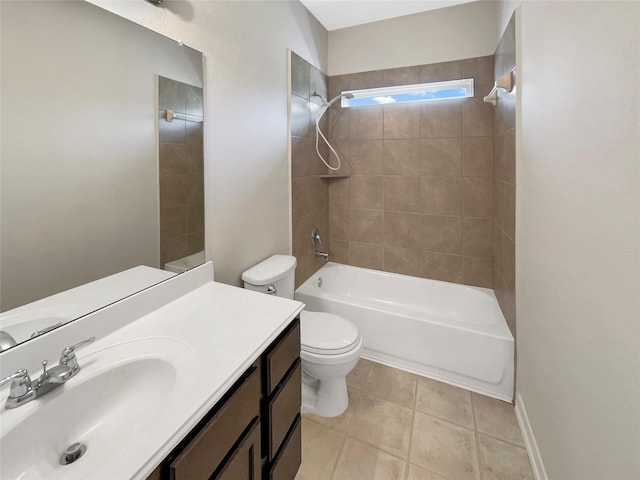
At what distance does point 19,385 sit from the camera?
0.68 m

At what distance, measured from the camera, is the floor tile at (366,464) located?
1.35m

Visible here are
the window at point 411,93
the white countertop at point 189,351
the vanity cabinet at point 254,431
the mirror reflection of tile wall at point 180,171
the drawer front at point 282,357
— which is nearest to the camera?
the white countertop at point 189,351

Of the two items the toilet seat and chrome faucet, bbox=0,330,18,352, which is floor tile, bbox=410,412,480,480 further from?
chrome faucet, bbox=0,330,18,352

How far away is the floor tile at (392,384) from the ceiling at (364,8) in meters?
2.67

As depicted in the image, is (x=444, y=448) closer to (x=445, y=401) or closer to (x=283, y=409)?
(x=445, y=401)

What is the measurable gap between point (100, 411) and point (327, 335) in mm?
1055

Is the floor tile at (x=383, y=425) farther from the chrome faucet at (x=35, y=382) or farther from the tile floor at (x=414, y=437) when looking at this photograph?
the chrome faucet at (x=35, y=382)

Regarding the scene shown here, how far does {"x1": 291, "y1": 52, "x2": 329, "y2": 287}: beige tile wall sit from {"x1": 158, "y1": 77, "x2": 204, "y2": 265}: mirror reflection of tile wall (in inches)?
34.7

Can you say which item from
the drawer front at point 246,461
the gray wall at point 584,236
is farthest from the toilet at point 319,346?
the gray wall at point 584,236

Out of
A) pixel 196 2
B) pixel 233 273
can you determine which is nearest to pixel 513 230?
pixel 233 273

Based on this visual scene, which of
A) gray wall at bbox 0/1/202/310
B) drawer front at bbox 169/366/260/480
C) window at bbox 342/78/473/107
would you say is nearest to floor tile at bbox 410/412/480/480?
drawer front at bbox 169/366/260/480

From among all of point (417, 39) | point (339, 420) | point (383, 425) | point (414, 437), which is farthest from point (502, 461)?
point (417, 39)

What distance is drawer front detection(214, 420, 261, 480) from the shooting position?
30.8 inches

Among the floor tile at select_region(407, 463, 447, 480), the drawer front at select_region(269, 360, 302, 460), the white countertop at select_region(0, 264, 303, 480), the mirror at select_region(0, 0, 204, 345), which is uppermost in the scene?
the mirror at select_region(0, 0, 204, 345)
